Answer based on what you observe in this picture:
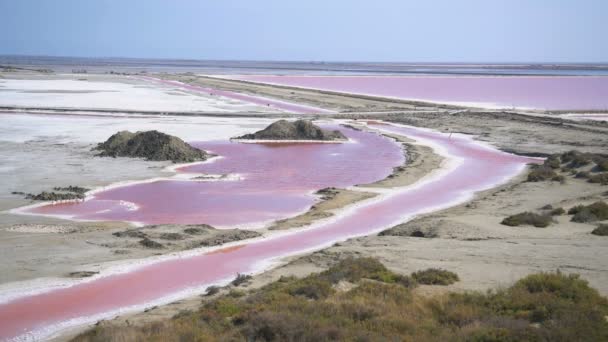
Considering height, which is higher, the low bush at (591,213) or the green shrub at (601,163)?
the green shrub at (601,163)

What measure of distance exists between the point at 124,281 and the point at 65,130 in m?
27.7

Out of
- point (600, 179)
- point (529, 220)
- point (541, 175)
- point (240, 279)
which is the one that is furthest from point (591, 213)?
point (240, 279)

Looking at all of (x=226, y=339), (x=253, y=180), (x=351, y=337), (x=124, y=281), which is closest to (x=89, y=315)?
(x=124, y=281)

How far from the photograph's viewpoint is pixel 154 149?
29125mm

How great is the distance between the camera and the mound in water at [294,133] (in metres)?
37.2

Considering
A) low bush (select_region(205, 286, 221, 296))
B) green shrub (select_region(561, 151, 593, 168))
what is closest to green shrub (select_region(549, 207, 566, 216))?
green shrub (select_region(561, 151, 593, 168))

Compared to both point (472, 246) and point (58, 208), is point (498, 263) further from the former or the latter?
point (58, 208)

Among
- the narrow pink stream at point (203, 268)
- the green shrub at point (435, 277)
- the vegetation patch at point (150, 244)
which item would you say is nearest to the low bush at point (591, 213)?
the narrow pink stream at point (203, 268)

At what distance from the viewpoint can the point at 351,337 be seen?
8516 mm

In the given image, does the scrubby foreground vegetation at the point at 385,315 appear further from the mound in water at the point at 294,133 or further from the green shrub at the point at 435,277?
the mound in water at the point at 294,133

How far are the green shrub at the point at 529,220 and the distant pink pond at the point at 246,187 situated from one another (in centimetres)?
632

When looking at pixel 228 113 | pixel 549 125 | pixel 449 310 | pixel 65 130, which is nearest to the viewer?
pixel 449 310

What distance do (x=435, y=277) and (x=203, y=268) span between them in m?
5.24

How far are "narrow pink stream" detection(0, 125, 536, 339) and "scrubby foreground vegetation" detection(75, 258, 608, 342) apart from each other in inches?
74.9
